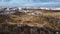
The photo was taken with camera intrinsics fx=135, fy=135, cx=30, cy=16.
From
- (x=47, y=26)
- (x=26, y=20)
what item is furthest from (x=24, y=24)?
(x=47, y=26)

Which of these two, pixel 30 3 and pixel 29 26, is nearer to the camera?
pixel 29 26

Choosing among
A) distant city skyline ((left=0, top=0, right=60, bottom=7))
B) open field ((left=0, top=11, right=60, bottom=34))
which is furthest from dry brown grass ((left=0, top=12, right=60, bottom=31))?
distant city skyline ((left=0, top=0, right=60, bottom=7))

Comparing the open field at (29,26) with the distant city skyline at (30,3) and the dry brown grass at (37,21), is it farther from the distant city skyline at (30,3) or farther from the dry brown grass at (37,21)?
the distant city skyline at (30,3)

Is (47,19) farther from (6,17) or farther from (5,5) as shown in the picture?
(5,5)

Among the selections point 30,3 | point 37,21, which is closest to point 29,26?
point 37,21

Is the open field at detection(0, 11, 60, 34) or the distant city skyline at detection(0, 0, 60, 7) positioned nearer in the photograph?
the open field at detection(0, 11, 60, 34)

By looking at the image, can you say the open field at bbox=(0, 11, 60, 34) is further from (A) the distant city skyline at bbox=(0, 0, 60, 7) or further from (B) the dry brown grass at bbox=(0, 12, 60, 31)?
(A) the distant city skyline at bbox=(0, 0, 60, 7)

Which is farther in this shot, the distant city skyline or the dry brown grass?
the distant city skyline

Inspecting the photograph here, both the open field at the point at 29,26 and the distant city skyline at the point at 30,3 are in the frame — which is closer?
the open field at the point at 29,26

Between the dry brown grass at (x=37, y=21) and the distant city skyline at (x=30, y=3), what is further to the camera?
the distant city skyline at (x=30, y=3)

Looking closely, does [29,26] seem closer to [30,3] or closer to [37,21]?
[37,21]

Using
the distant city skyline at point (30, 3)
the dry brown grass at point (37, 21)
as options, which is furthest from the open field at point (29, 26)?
the distant city skyline at point (30, 3)
